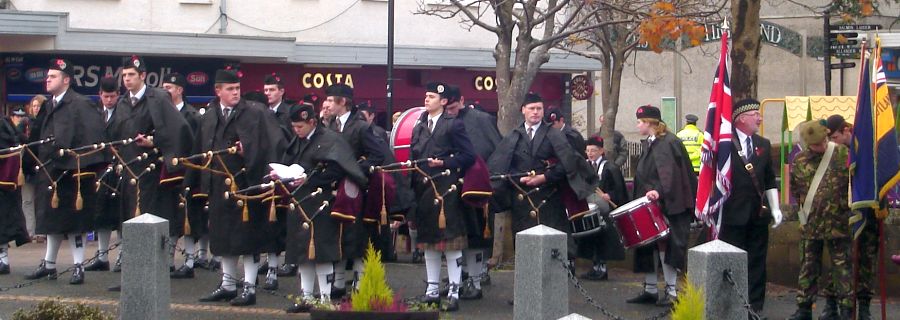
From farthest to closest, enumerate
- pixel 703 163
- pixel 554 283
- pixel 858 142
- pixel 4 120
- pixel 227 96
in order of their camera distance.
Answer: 1. pixel 4 120
2. pixel 227 96
3. pixel 703 163
4. pixel 858 142
5. pixel 554 283

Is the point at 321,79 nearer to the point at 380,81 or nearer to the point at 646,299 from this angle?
the point at 380,81

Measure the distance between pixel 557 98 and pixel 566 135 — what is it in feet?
63.9

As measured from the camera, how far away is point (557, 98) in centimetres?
3122

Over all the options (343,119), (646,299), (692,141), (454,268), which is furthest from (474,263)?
(692,141)

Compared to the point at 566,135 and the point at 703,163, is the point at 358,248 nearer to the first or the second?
the point at 566,135

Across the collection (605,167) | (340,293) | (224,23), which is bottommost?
(340,293)

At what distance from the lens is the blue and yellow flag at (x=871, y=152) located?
9.80m

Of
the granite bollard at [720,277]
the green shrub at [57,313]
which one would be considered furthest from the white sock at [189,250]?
the granite bollard at [720,277]

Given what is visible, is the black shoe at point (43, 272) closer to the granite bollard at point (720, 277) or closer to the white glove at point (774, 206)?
the white glove at point (774, 206)

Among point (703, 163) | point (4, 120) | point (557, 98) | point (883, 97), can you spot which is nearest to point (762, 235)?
point (703, 163)

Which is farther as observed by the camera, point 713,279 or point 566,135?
point 566,135

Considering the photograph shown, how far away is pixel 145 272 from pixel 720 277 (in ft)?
12.0

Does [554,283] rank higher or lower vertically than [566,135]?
lower

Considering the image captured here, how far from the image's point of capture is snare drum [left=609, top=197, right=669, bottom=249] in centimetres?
1127
